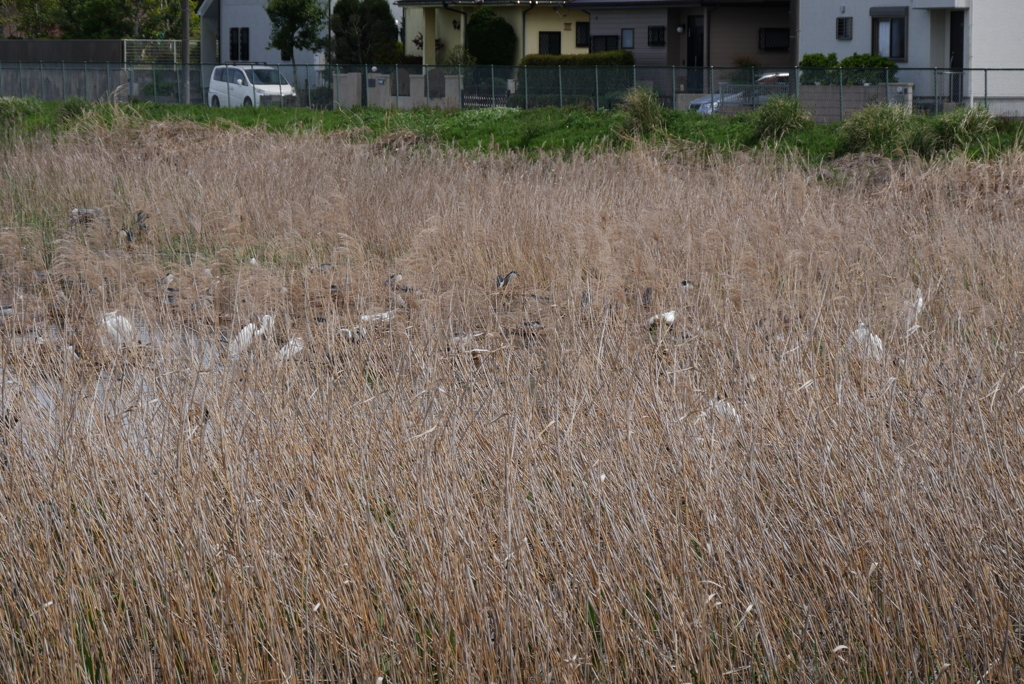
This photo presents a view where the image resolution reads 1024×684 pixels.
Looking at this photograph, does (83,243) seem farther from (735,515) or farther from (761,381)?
(735,515)

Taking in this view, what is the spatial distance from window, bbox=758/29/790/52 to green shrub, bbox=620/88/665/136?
1792 cm

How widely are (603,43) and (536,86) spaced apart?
15.0 metres

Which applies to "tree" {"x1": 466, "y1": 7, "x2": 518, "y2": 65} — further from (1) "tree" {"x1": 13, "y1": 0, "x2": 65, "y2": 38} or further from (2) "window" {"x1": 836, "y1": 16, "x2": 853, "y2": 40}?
(1) "tree" {"x1": 13, "y1": 0, "x2": 65, "y2": 38}

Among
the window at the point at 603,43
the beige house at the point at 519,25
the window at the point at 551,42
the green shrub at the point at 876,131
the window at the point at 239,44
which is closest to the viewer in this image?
the green shrub at the point at 876,131

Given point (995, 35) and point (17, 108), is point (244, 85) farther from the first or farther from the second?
point (995, 35)

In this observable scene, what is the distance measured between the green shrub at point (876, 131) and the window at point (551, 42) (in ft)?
78.3

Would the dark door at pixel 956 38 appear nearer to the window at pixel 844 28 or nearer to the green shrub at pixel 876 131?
the window at pixel 844 28

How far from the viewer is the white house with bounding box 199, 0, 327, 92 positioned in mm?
41844

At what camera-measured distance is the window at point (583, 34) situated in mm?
39219

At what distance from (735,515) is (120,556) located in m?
1.82

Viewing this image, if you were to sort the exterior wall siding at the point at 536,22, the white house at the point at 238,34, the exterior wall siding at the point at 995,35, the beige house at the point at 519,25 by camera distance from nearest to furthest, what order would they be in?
the exterior wall siding at the point at 995,35 → the beige house at the point at 519,25 → the exterior wall siding at the point at 536,22 → the white house at the point at 238,34

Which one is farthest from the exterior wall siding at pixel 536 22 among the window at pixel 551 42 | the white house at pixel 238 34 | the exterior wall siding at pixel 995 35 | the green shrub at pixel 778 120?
the green shrub at pixel 778 120

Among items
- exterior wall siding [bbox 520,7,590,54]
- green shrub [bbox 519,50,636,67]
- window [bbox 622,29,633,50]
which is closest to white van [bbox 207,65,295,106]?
green shrub [bbox 519,50,636,67]

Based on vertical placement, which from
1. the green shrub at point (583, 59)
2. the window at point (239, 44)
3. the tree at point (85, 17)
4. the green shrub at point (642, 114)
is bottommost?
the green shrub at point (642, 114)
